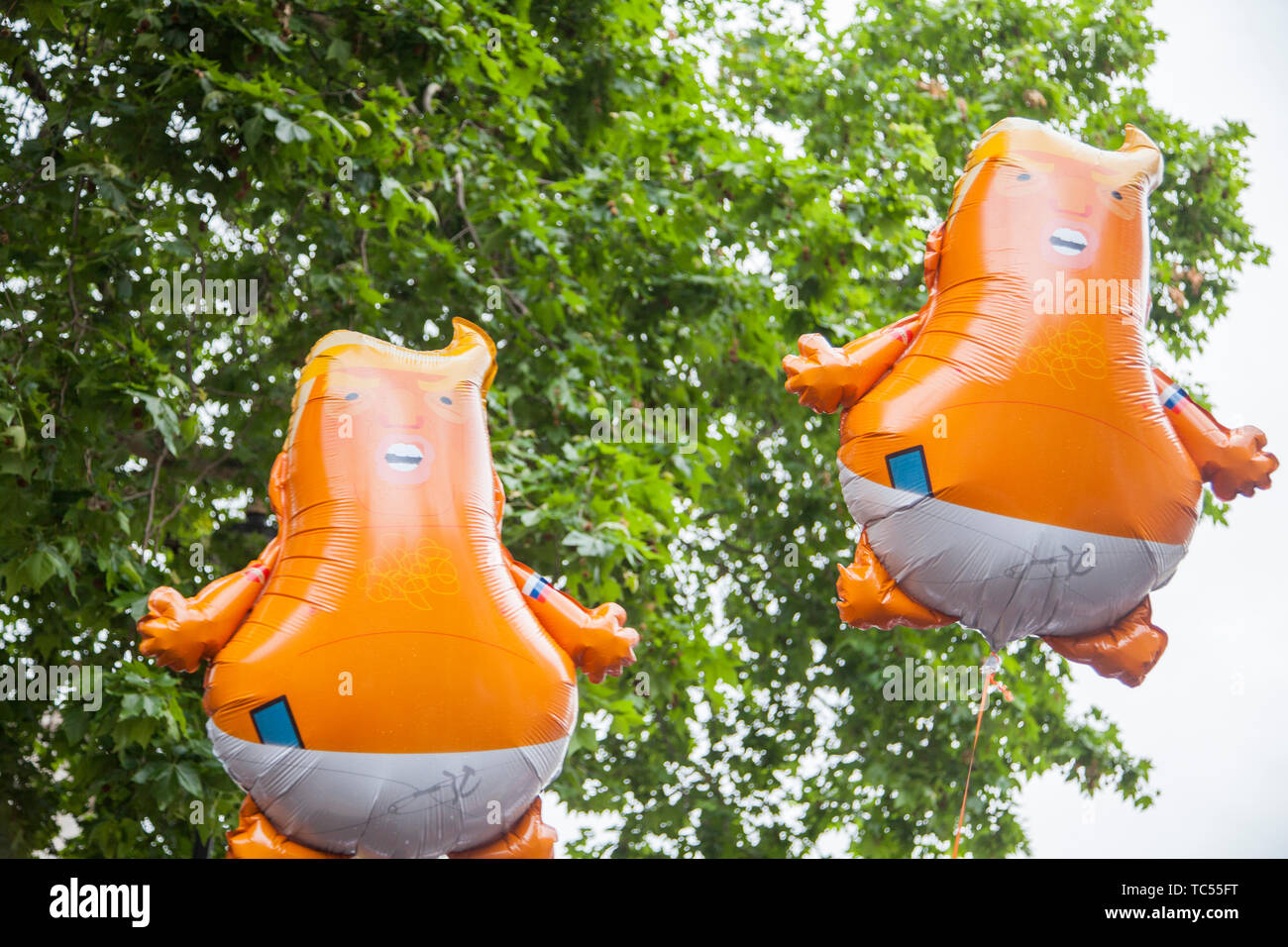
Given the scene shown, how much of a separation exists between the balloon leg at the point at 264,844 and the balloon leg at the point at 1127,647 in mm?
2309

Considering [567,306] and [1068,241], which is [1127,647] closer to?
[1068,241]

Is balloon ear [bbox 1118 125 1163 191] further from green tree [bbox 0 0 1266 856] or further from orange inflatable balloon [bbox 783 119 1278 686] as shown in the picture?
green tree [bbox 0 0 1266 856]

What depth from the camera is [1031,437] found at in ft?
14.1

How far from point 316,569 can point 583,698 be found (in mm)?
2119

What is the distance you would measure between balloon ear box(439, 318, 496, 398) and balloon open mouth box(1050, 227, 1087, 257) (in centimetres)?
185

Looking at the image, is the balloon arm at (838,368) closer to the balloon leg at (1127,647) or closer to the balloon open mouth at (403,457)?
the balloon leg at (1127,647)

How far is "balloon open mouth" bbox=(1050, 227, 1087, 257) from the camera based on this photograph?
4.54 metres

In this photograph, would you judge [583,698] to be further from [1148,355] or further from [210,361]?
[210,361]

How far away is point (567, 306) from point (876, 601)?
3.64 meters

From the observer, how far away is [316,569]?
4.45 m

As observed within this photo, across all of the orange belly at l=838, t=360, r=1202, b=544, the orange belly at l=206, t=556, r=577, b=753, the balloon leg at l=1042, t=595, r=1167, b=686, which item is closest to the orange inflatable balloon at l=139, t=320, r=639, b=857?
the orange belly at l=206, t=556, r=577, b=753

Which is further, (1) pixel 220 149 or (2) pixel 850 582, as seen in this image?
(1) pixel 220 149

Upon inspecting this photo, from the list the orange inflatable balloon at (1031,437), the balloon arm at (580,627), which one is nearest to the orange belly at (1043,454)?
the orange inflatable balloon at (1031,437)
